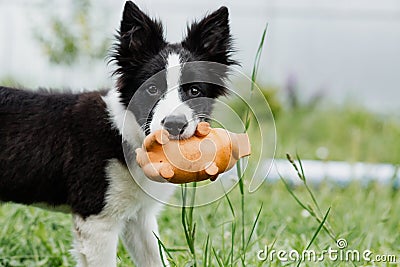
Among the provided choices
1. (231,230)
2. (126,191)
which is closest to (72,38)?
(231,230)

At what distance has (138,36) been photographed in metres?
3.84

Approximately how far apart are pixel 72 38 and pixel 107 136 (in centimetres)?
580

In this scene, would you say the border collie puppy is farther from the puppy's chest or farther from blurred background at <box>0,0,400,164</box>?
blurred background at <box>0,0,400,164</box>

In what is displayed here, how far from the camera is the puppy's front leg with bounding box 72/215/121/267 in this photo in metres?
3.90

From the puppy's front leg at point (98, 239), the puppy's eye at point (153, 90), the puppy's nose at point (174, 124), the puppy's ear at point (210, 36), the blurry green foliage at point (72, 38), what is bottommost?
the blurry green foliage at point (72, 38)

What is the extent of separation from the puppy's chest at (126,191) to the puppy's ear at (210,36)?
688mm

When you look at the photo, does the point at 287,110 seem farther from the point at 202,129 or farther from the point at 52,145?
the point at 202,129

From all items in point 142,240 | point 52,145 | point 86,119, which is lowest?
point 142,240

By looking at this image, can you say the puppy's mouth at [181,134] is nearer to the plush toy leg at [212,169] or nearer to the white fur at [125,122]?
the plush toy leg at [212,169]

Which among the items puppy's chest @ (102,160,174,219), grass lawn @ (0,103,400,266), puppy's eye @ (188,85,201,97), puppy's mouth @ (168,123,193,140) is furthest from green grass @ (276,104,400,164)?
puppy's mouth @ (168,123,193,140)

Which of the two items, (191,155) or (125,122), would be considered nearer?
(191,155)

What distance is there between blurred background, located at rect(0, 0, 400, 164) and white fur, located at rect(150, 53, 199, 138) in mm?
4927

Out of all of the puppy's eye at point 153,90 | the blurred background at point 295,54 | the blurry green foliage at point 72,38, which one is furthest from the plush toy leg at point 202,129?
the blurry green foliage at point 72,38

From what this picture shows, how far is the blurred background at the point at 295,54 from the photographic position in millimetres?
9570
